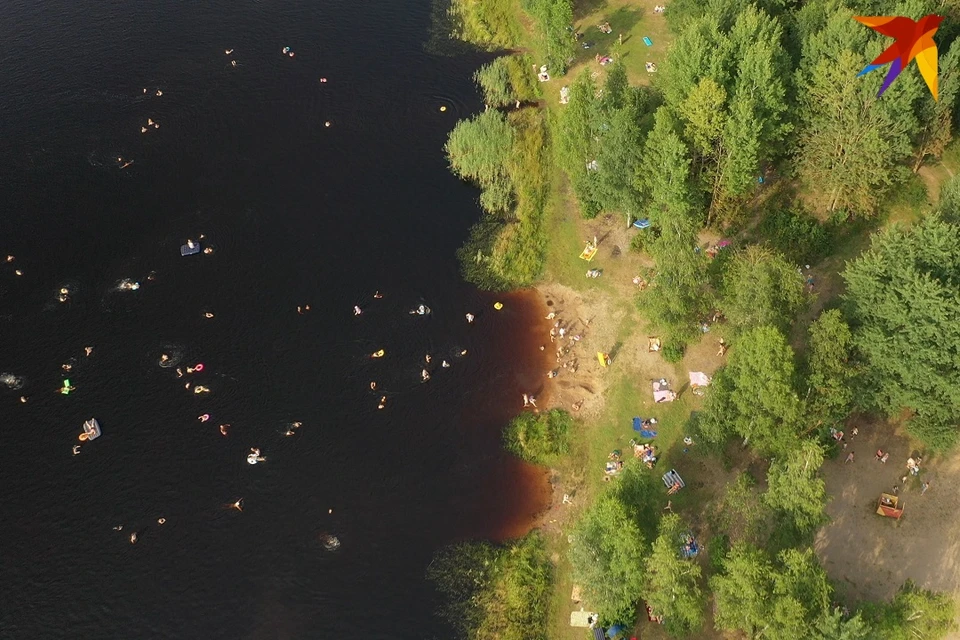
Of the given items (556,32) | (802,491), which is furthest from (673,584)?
(556,32)

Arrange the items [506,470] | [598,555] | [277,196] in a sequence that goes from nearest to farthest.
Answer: [598,555] → [506,470] → [277,196]

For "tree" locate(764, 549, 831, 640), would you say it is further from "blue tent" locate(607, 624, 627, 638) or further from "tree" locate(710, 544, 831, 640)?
"blue tent" locate(607, 624, 627, 638)

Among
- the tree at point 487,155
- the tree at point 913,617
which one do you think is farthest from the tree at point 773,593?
the tree at point 487,155

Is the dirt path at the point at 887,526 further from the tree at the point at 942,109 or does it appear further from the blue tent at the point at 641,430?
the tree at the point at 942,109

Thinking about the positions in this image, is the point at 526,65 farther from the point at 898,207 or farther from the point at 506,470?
the point at 506,470

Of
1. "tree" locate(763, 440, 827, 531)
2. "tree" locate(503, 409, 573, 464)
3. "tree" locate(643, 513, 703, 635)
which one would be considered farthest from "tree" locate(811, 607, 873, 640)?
"tree" locate(503, 409, 573, 464)

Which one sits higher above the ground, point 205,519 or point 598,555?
point 205,519

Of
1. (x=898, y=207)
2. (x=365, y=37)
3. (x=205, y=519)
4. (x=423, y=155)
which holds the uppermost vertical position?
(x=365, y=37)

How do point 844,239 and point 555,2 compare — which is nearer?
point 844,239

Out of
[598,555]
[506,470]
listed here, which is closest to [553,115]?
[506,470]
